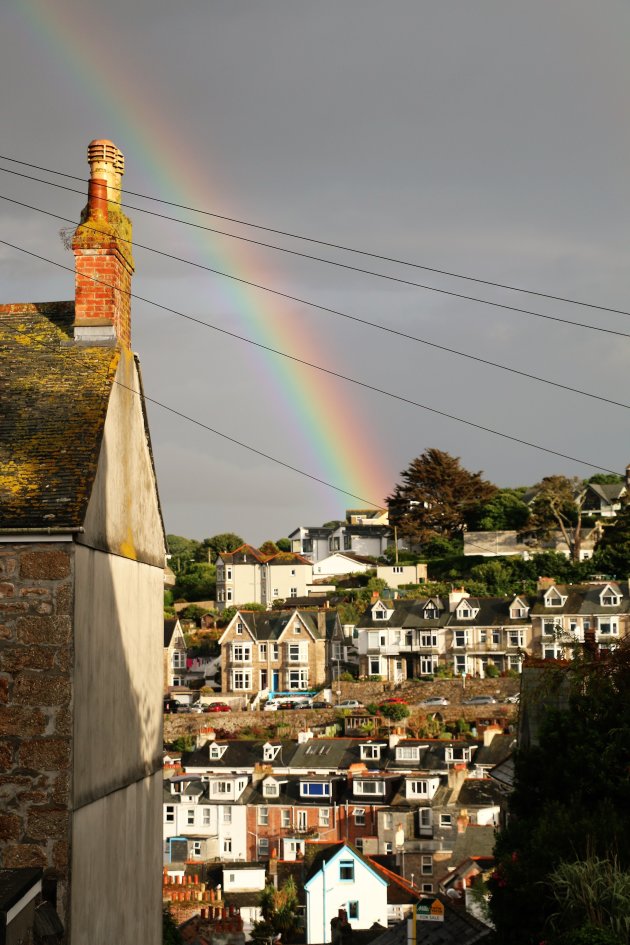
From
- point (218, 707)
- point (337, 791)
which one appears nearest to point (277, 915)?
point (337, 791)

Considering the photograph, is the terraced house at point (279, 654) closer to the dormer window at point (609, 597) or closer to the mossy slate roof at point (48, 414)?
the dormer window at point (609, 597)

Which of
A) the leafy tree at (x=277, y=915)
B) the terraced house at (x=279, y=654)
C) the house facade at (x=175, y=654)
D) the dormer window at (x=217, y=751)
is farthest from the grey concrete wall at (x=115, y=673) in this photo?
the house facade at (x=175, y=654)

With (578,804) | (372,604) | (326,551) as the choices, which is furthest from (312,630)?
(578,804)

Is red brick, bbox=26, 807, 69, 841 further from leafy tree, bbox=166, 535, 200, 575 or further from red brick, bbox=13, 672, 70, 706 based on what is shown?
leafy tree, bbox=166, 535, 200, 575

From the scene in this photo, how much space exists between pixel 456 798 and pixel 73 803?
56.2 m

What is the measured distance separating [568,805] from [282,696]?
272ft

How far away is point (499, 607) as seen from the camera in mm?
93438

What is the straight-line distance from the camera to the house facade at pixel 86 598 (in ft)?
32.8

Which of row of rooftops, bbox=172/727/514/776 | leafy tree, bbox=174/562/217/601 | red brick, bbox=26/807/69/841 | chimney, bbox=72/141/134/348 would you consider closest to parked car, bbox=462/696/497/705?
row of rooftops, bbox=172/727/514/776

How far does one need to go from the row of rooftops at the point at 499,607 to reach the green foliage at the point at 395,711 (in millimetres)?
11725

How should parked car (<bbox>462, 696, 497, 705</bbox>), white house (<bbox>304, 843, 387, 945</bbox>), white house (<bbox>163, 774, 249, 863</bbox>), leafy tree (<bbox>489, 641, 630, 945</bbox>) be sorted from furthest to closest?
parked car (<bbox>462, 696, 497, 705</bbox>) < white house (<bbox>163, 774, 249, 863</bbox>) < white house (<bbox>304, 843, 387, 945</bbox>) < leafy tree (<bbox>489, 641, 630, 945</bbox>)

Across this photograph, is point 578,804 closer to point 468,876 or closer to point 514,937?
point 514,937

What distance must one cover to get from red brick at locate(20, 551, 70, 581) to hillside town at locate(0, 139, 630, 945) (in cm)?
2

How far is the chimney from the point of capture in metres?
12.4
